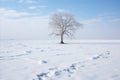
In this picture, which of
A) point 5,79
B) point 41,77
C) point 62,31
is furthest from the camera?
point 62,31

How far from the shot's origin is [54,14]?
104 ft

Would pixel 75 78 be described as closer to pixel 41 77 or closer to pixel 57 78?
pixel 57 78

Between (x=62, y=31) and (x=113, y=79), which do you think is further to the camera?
(x=62, y=31)

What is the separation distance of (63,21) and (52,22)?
232 cm

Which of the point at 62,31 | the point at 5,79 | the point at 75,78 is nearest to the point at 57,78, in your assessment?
the point at 75,78

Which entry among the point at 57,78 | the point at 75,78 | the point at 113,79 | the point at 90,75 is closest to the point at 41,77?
the point at 57,78

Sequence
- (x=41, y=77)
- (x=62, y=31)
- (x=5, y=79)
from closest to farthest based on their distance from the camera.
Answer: (x=5, y=79) < (x=41, y=77) < (x=62, y=31)

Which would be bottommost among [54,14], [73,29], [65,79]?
[65,79]

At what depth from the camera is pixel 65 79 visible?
4.20m

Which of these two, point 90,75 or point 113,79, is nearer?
point 113,79

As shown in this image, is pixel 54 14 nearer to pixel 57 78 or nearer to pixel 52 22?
pixel 52 22

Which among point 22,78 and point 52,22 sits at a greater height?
point 52,22

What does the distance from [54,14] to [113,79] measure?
28.4 metres

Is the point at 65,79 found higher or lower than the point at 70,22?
lower
